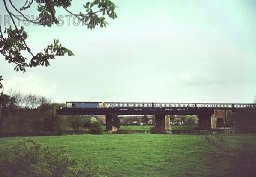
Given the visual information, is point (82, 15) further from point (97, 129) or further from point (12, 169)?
point (97, 129)

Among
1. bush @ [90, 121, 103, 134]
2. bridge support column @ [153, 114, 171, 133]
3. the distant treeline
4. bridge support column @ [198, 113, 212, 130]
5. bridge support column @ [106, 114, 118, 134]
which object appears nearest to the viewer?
the distant treeline

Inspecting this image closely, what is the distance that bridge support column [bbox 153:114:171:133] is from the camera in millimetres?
65306

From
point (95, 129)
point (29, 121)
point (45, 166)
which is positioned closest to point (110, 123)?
point (95, 129)

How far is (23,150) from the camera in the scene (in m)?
10.3

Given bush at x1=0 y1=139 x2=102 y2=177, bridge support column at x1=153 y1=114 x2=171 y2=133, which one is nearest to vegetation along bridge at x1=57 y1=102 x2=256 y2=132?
bridge support column at x1=153 y1=114 x2=171 y2=133

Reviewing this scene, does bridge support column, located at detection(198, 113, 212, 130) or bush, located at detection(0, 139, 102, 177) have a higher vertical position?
bridge support column, located at detection(198, 113, 212, 130)

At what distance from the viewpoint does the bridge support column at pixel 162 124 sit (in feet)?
214

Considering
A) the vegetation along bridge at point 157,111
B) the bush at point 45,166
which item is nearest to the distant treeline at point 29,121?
the vegetation along bridge at point 157,111

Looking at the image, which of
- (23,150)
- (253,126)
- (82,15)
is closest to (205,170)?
(23,150)

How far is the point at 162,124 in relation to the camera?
220 feet

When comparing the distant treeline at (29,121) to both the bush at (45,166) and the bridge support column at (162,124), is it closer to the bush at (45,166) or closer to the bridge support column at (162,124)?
the bridge support column at (162,124)

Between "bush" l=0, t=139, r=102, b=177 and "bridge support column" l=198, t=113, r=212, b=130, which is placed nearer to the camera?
"bush" l=0, t=139, r=102, b=177

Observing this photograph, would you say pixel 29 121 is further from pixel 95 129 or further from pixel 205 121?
pixel 205 121

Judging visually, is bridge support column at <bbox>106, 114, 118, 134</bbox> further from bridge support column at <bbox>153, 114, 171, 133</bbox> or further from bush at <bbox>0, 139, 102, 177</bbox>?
bush at <bbox>0, 139, 102, 177</bbox>
